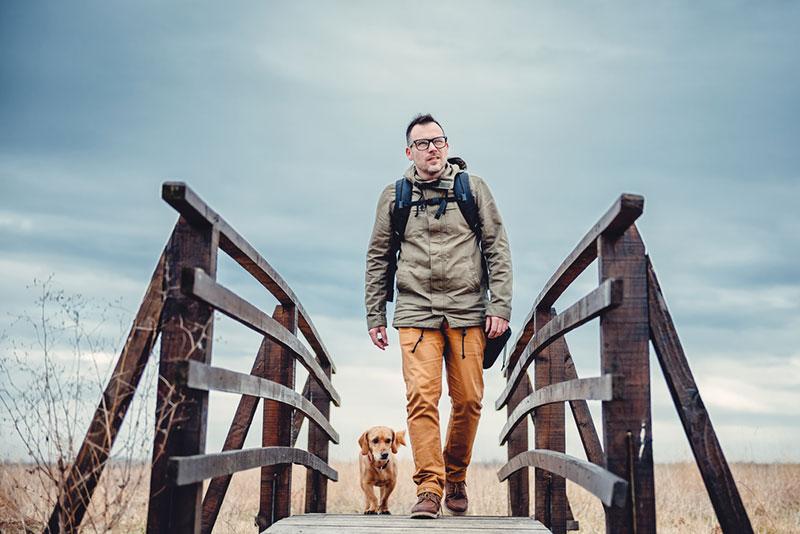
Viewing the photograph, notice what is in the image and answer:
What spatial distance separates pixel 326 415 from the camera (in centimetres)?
743

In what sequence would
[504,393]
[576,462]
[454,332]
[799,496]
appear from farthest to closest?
[799,496], [504,393], [454,332], [576,462]

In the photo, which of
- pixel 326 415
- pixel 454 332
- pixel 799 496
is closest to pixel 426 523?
pixel 454 332

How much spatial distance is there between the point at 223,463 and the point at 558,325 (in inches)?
67.2

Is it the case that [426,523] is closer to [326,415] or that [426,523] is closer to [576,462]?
[576,462]

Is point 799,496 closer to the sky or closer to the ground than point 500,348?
closer to the ground

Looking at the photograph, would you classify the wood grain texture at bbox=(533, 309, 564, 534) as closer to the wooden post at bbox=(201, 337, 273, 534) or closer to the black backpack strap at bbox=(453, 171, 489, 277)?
the black backpack strap at bbox=(453, 171, 489, 277)

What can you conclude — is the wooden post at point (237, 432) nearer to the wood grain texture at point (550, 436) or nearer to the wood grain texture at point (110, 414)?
the wood grain texture at point (550, 436)

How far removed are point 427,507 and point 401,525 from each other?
1.27 ft

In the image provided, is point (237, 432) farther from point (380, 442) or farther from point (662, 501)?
point (662, 501)

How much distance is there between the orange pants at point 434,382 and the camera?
17.0 feet

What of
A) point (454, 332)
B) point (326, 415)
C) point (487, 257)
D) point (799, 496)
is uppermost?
point (487, 257)

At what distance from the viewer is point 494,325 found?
208 inches

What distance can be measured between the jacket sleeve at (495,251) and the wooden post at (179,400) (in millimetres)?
2187

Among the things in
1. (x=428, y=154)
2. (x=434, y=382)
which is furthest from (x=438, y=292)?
(x=428, y=154)
